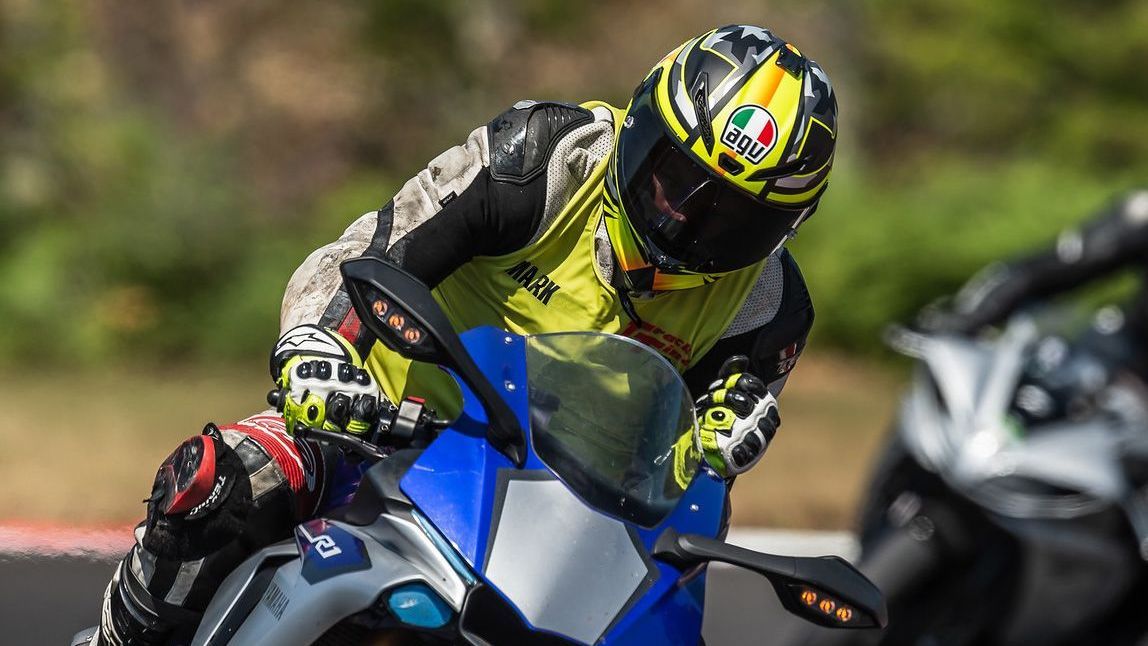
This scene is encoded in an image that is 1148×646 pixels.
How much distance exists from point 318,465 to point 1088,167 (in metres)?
17.0

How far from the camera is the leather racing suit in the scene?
125 inches

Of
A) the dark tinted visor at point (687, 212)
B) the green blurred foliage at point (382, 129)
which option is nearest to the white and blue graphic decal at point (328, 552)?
the dark tinted visor at point (687, 212)

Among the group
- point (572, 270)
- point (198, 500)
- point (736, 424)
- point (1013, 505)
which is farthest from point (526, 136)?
point (1013, 505)

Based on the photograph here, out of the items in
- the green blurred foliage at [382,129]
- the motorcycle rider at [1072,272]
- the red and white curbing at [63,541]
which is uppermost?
the red and white curbing at [63,541]

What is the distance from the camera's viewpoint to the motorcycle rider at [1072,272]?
218 inches

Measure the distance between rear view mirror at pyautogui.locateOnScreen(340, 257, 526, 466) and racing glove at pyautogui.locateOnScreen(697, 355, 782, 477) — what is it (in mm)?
537

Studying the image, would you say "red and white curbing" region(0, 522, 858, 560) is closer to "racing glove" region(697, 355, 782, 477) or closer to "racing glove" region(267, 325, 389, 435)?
"racing glove" region(267, 325, 389, 435)

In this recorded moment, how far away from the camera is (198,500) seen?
304 centimetres

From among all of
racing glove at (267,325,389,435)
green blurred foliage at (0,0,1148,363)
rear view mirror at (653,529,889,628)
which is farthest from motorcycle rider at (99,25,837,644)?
green blurred foliage at (0,0,1148,363)

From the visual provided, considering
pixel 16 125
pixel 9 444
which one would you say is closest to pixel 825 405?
pixel 9 444

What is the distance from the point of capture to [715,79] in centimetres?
340

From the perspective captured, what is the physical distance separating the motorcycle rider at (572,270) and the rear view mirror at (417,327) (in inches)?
11.2

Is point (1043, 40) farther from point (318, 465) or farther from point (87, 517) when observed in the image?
point (318, 465)

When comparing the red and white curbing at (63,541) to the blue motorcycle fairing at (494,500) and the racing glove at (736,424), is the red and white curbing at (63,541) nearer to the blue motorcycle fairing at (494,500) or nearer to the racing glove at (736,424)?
the racing glove at (736,424)
